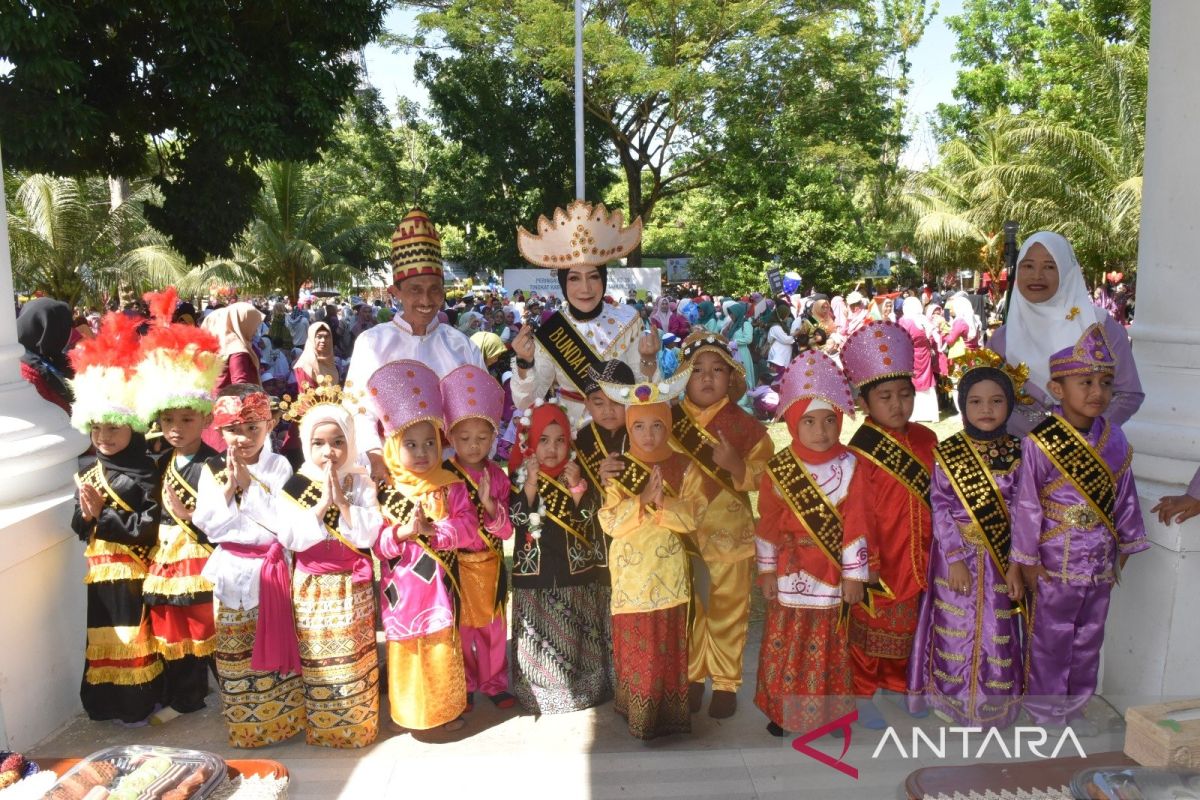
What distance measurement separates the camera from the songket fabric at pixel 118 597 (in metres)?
4.01

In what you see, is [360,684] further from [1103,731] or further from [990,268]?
[990,268]

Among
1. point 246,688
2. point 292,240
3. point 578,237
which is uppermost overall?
point 292,240

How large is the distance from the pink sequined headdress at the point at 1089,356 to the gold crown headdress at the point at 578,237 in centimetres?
204

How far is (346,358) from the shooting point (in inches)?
642

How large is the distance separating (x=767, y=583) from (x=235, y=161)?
5589 millimetres

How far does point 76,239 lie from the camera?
58.5 feet

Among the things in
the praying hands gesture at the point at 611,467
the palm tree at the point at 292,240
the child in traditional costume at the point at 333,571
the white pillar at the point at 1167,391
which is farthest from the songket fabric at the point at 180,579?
the palm tree at the point at 292,240

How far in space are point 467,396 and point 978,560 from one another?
7.47 feet

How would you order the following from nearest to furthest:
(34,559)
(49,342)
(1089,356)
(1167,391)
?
(1089,356) < (34,559) < (1167,391) < (49,342)

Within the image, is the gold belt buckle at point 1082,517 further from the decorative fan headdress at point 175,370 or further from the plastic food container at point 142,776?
the decorative fan headdress at point 175,370

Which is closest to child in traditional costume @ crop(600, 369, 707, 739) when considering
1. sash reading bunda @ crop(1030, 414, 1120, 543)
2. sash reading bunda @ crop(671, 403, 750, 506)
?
sash reading bunda @ crop(671, 403, 750, 506)

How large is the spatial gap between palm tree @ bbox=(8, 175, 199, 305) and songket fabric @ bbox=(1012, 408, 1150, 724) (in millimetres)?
16771

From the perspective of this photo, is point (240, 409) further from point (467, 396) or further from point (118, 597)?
point (118, 597)

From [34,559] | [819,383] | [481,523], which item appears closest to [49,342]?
[34,559]
